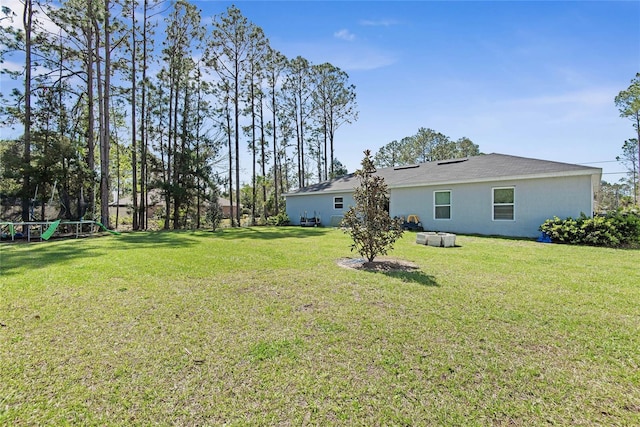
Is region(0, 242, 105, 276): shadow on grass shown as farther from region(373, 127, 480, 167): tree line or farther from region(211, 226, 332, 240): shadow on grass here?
region(373, 127, 480, 167): tree line

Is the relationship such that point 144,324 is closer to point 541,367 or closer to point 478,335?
point 478,335

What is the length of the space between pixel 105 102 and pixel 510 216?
19177 millimetres

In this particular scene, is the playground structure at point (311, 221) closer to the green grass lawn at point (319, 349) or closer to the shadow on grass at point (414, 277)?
the shadow on grass at point (414, 277)

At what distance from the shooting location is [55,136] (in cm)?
1389

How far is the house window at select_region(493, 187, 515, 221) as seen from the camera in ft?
37.9

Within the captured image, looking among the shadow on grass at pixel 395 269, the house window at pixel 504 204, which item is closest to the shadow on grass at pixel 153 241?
the shadow on grass at pixel 395 269

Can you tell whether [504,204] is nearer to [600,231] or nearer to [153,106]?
[600,231]

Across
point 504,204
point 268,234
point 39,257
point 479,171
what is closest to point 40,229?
point 39,257

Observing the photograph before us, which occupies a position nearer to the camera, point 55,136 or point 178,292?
point 178,292

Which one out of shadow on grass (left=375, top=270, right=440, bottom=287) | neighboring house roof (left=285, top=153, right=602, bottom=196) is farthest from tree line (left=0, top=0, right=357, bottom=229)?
shadow on grass (left=375, top=270, right=440, bottom=287)

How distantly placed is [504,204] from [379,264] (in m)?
8.28

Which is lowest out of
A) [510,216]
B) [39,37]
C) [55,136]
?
[510,216]

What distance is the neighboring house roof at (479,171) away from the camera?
10589 millimetres

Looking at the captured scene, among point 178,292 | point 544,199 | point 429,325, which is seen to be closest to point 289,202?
point 544,199
